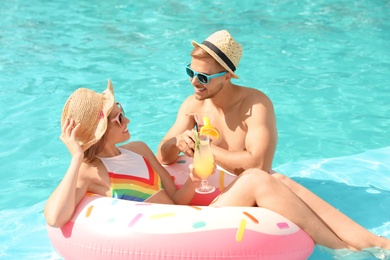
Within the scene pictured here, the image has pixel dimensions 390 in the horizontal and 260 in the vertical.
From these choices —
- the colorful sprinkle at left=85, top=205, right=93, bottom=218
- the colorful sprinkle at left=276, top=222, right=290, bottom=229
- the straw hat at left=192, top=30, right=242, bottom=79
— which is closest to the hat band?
the straw hat at left=192, top=30, right=242, bottom=79

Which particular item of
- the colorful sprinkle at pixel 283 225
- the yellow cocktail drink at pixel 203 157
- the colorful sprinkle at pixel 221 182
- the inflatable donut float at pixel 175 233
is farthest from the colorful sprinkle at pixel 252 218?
the colorful sprinkle at pixel 221 182

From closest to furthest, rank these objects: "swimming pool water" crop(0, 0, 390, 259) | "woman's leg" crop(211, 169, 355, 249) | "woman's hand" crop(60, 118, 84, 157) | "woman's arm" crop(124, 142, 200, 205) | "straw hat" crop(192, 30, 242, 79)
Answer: "woman's hand" crop(60, 118, 84, 157), "woman's leg" crop(211, 169, 355, 249), "woman's arm" crop(124, 142, 200, 205), "straw hat" crop(192, 30, 242, 79), "swimming pool water" crop(0, 0, 390, 259)

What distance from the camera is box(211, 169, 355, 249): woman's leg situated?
4.05m

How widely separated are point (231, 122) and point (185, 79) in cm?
382

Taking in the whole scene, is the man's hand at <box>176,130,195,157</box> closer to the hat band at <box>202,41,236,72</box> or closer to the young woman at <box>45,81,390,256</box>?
the young woman at <box>45,81,390,256</box>

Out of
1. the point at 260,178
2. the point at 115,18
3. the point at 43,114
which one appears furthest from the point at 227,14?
the point at 260,178

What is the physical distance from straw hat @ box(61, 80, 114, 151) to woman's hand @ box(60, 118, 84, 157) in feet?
0.14

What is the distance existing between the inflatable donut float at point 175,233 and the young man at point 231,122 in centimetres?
53

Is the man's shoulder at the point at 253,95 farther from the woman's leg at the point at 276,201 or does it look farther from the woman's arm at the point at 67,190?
the woman's arm at the point at 67,190

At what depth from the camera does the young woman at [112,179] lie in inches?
155

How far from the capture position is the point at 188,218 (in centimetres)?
387

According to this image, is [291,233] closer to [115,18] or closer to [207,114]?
[207,114]

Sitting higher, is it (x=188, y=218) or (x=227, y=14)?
(x=188, y=218)

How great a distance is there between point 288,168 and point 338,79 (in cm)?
279
